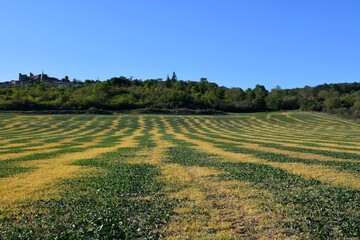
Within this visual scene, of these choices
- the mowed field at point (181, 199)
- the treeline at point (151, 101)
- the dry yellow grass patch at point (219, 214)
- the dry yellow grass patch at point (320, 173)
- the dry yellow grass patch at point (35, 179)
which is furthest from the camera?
the treeline at point (151, 101)

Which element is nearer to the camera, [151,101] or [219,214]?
[219,214]

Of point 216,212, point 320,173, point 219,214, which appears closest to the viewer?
point 219,214

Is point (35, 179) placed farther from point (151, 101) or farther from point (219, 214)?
point (151, 101)

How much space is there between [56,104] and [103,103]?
59.4 feet

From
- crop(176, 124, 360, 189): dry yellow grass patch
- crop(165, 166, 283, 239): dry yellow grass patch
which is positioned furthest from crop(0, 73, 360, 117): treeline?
crop(165, 166, 283, 239): dry yellow grass patch

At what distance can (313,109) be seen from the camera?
452ft

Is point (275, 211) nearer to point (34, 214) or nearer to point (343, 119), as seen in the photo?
point (34, 214)

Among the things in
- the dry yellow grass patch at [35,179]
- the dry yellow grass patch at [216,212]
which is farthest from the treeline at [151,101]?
the dry yellow grass patch at [216,212]

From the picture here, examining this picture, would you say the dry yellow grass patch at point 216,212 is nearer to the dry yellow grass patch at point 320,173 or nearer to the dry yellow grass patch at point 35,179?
the dry yellow grass patch at point 320,173

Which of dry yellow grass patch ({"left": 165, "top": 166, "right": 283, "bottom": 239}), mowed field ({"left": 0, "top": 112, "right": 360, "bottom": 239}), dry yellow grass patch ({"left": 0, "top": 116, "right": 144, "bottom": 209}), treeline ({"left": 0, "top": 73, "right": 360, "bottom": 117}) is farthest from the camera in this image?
treeline ({"left": 0, "top": 73, "right": 360, "bottom": 117})

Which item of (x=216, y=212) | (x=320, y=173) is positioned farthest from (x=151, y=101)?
(x=216, y=212)

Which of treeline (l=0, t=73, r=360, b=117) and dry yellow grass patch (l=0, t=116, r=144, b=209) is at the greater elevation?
treeline (l=0, t=73, r=360, b=117)

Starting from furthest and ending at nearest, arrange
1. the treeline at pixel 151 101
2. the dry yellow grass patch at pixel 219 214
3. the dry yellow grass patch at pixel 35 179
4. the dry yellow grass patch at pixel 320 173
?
the treeline at pixel 151 101 < the dry yellow grass patch at pixel 320 173 < the dry yellow grass patch at pixel 35 179 < the dry yellow grass patch at pixel 219 214

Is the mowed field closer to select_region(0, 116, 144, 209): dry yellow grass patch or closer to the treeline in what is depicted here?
select_region(0, 116, 144, 209): dry yellow grass patch
